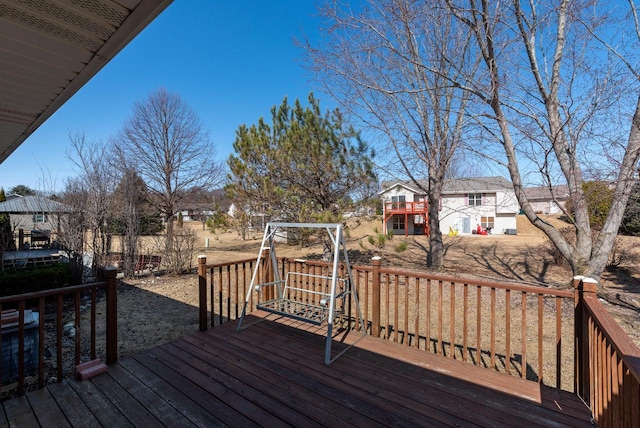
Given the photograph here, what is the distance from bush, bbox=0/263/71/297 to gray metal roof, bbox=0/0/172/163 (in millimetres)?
4459

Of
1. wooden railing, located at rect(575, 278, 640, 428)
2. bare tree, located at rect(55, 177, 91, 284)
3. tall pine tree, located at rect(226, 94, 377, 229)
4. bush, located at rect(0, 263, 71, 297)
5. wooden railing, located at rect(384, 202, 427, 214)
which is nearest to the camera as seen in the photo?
wooden railing, located at rect(575, 278, 640, 428)

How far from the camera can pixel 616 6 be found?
518 cm

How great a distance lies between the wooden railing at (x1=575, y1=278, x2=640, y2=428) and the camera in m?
1.36

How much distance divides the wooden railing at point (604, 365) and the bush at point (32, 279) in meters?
7.62

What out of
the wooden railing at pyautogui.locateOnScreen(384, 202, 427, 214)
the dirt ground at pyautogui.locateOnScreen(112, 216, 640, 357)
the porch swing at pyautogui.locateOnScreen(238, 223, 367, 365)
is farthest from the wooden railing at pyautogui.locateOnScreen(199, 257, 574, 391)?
the wooden railing at pyautogui.locateOnScreen(384, 202, 427, 214)

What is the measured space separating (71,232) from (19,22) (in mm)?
6757

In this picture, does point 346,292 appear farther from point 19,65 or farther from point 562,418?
point 19,65

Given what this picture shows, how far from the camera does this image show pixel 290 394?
2.37 m

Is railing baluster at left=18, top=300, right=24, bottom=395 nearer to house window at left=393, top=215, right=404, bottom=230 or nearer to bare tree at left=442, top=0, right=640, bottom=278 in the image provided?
bare tree at left=442, top=0, right=640, bottom=278

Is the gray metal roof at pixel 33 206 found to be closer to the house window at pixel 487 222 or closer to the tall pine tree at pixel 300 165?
the tall pine tree at pixel 300 165

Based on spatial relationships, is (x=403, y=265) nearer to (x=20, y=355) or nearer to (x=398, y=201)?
(x=20, y=355)

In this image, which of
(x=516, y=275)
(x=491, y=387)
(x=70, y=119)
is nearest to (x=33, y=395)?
(x=491, y=387)

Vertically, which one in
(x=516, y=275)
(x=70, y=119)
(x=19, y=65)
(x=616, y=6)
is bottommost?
(x=516, y=275)

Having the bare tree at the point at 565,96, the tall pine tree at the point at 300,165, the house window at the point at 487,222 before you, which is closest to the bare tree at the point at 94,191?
→ the tall pine tree at the point at 300,165
